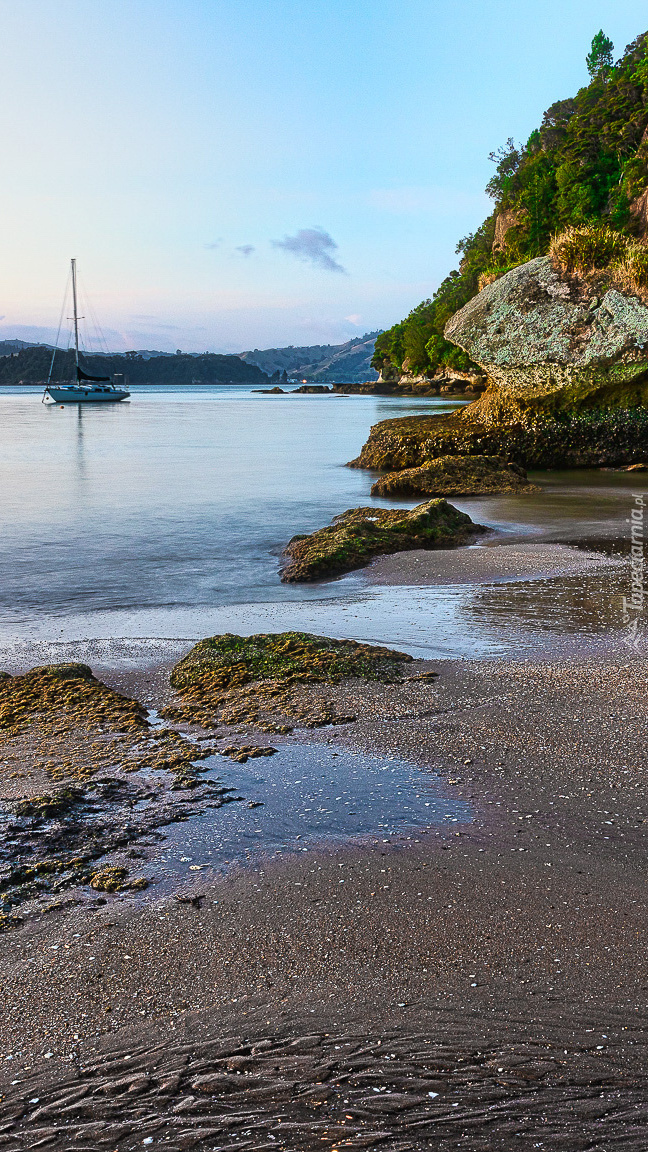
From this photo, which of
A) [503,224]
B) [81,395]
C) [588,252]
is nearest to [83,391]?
[81,395]

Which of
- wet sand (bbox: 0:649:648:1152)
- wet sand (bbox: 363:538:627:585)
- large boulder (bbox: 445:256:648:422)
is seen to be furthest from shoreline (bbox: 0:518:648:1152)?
large boulder (bbox: 445:256:648:422)

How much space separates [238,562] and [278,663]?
523 cm

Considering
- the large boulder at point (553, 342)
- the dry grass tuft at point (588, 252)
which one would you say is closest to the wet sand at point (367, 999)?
the large boulder at point (553, 342)

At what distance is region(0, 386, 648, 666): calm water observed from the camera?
6.41 m

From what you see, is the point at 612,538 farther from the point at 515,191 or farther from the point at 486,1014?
the point at 515,191

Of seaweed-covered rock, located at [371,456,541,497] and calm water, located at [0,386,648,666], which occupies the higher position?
A: seaweed-covered rock, located at [371,456,541,497]

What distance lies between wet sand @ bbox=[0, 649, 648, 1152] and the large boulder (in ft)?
44.9

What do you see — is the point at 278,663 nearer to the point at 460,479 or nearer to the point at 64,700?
the point at 64,700

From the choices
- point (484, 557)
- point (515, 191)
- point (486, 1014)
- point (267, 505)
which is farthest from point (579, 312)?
point (515, 191)

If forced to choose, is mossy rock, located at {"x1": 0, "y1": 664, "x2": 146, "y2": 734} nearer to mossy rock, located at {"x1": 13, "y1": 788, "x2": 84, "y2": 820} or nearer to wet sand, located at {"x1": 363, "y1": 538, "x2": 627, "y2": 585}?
mossy rock, located at {"x1": 13, "y1": 788, "x2": 84, "y2": 820}

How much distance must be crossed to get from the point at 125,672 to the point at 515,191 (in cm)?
7685

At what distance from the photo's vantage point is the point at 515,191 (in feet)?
236

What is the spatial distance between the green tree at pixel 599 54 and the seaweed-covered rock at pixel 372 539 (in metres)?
77.1

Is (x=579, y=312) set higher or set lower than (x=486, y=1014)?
higher
